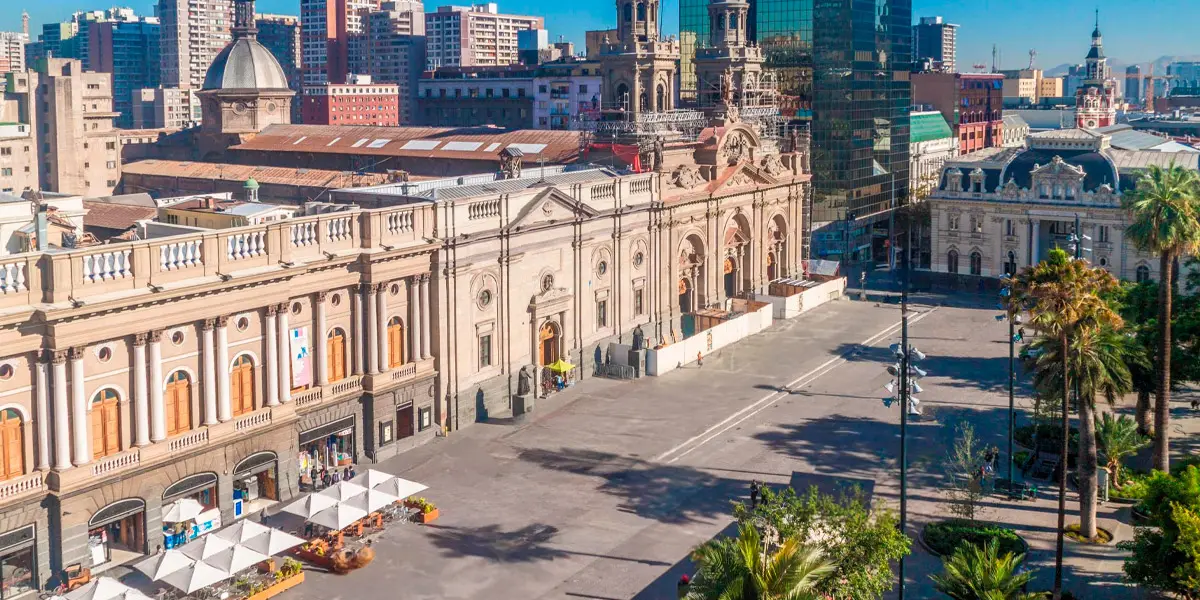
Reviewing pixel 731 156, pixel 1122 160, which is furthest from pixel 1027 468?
pixel 1122 160

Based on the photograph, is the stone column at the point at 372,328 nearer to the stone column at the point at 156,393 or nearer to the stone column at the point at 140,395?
the stone column at the point at 156,393

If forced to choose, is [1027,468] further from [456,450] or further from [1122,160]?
[1122,160]

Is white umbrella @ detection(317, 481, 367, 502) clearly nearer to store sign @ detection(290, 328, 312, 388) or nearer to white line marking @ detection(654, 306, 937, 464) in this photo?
store sign @ detection(290, 328, 312, 388)

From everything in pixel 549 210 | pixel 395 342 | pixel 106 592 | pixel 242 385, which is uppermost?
pixel 549 210

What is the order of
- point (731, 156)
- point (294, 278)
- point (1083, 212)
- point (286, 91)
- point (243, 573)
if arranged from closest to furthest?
point (243, 573) → point (294, 278) → point (731, 156) → point (1083, 212) → point (286, 91)

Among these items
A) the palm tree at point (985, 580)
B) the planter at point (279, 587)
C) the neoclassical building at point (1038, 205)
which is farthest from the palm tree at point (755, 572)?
the neoclassical building at point (1038, 205)

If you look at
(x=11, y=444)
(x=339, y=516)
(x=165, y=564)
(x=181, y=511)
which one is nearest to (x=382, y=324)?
(x=339, y=516)

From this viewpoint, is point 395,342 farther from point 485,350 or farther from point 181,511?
point 181,511
